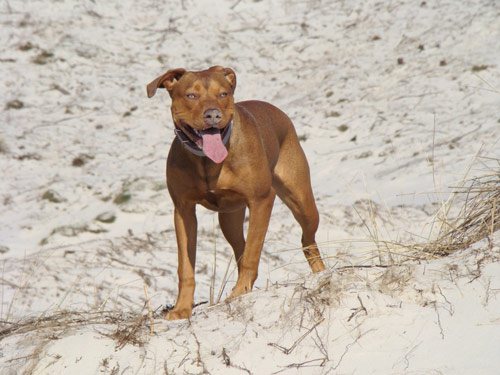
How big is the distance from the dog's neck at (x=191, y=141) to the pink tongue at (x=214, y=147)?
0.27 ft

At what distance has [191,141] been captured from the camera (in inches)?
159

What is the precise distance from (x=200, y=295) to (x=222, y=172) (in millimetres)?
2189

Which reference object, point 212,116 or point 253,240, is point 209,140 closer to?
point 212,116

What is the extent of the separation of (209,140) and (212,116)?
0.51 ft

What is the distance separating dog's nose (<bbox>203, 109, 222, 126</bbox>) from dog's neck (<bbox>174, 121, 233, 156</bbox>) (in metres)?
0.19

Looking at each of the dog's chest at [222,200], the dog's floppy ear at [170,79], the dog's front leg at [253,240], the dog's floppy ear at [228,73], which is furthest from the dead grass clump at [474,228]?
the dog's floppy ear at [170,79]

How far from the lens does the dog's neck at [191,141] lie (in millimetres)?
4020

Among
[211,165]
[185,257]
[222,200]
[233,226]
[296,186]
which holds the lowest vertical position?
[233,226]

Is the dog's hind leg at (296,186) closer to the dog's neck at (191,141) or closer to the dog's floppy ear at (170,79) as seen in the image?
the dog's neck at (191,141)

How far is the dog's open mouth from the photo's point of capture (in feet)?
12.8

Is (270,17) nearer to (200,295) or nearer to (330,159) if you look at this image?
(330,159)

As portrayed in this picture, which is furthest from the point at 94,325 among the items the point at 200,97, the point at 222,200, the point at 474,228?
the point at 474,228

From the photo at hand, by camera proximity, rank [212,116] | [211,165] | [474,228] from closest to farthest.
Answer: [212,116] < [474,228] < [211,165]

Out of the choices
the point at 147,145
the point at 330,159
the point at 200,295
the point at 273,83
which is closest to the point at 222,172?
the point at 200,295
